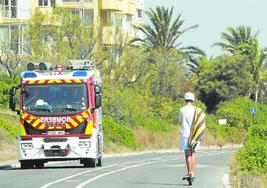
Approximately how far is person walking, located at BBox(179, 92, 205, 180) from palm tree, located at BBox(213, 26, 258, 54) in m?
74.7

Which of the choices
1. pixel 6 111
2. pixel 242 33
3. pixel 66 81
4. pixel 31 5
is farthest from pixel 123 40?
pixel 66 81

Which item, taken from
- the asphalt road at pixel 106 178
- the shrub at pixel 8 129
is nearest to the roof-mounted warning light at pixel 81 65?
the asphalt road at pixel 106 178

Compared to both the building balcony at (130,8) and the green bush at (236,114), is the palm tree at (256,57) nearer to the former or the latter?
the green bush at (236,114)

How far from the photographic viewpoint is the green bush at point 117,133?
58000 mm

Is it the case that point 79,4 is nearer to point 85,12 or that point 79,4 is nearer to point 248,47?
point 85,12

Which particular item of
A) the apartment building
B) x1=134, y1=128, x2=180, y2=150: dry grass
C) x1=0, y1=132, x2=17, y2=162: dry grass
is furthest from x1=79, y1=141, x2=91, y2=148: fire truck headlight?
the apartment building

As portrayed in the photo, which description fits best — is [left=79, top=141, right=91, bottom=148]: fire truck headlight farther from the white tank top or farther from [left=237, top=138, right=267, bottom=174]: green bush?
the white tank top

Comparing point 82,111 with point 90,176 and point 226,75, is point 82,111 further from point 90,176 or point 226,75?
point 226,75

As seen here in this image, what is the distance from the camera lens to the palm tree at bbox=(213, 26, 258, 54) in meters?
96.4

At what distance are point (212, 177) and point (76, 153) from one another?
17.9 ft

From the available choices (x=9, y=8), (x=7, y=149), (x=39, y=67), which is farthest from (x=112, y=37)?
(x=39, y=67)

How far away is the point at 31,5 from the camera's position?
255 ft

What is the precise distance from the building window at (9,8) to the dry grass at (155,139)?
16118mm

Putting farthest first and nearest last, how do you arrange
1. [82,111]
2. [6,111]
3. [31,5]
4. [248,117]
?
[248,117]
[31,5]
[6,111]
[82,111]
